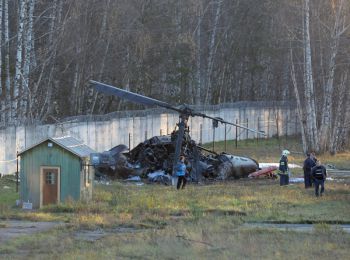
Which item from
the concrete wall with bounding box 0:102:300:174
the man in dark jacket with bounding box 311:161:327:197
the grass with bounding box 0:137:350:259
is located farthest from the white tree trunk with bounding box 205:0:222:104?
the man in dark jacket with bounding box 311:161:327:197

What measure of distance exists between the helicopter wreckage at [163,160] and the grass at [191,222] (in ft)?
6.17

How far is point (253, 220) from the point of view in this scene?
1958 cm

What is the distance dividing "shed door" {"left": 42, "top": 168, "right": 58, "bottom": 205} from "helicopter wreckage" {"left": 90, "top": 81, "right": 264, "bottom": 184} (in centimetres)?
718

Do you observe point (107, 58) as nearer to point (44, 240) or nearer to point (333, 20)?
point (333, 20)

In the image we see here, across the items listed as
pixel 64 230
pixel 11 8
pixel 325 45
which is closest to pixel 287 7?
pixel 325 45

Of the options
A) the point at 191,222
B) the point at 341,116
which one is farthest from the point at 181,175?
the point at 341,116

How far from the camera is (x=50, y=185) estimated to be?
2320cm

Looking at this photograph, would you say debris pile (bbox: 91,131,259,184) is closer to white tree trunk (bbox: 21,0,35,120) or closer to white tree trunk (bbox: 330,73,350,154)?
white tree trunk (bbox: 21,0,35,120)

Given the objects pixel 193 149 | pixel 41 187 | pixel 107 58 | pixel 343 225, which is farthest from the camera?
pixel 107 58

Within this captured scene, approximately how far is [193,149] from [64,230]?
14309mm

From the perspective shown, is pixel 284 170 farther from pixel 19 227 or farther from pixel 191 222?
pixel 19 227

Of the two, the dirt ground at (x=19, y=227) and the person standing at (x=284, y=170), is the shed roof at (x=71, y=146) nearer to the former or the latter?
the dirt ground at (x=19, y=227)

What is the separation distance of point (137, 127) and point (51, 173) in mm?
22185

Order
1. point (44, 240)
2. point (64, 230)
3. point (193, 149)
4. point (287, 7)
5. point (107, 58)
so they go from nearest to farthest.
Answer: point (44, 240) → point (64, 230) → point (193, 149) → point (287, 7) → point (107, 58)
